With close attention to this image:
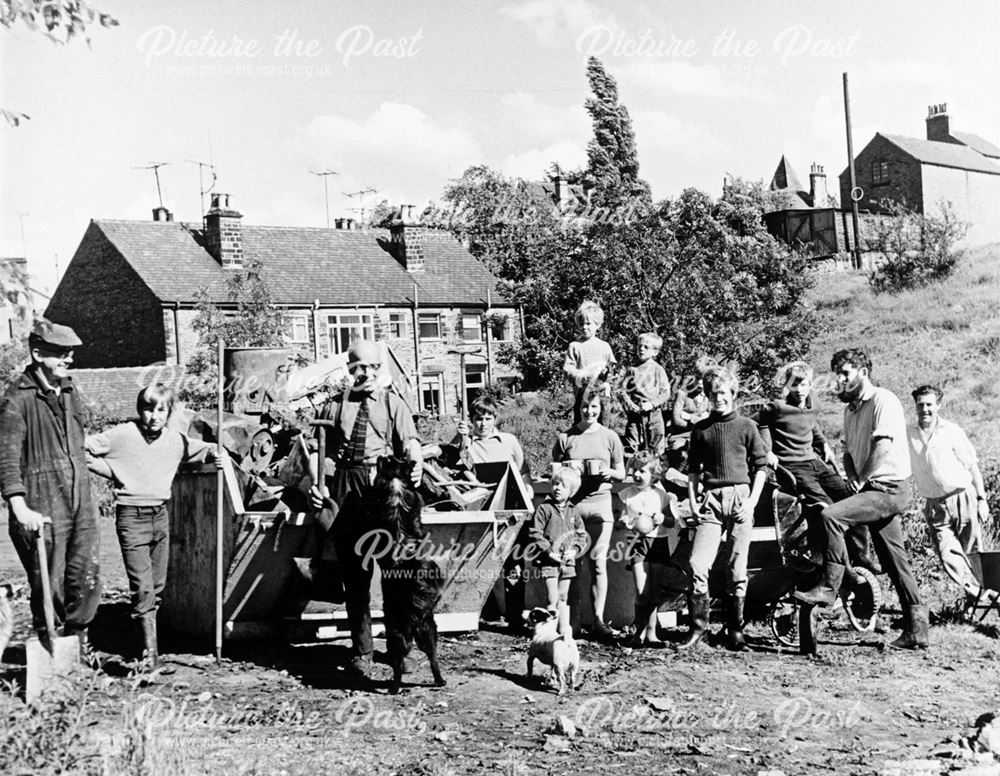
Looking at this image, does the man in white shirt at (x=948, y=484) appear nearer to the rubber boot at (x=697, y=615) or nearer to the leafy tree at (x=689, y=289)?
the rubber boot at (x=697, y=615)

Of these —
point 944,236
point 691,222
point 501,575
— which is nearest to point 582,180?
point 944,236

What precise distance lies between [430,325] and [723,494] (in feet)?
117

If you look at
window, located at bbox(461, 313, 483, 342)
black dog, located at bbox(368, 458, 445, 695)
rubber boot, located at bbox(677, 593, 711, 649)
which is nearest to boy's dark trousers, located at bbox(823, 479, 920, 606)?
rubber boot, located at bbox(677, 593, 711, 649)

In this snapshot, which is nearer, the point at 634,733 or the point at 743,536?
the point at 634,733

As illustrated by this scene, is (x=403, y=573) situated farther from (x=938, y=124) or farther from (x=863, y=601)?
(x=938, y=124)

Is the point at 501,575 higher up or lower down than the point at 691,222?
lower down

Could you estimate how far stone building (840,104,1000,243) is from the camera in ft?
186

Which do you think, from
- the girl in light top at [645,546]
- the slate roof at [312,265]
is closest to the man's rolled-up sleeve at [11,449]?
the girl in light top at [645,546]

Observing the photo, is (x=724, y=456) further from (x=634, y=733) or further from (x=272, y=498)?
(x=272, y=498)

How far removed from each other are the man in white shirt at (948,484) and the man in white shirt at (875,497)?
94cm

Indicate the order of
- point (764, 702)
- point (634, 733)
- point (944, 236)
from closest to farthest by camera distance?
point (634, 733), point (764, 702), point (944, 236)

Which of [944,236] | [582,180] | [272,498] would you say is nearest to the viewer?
[272,498]

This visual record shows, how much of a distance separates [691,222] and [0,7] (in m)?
21.2

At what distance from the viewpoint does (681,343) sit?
81.7 ft
